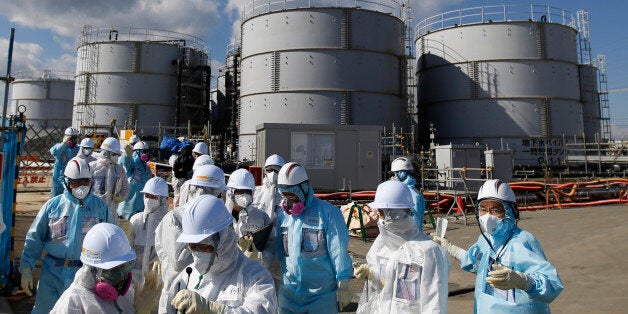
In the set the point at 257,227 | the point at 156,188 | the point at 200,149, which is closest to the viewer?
the point at 257,227

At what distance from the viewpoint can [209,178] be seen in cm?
429

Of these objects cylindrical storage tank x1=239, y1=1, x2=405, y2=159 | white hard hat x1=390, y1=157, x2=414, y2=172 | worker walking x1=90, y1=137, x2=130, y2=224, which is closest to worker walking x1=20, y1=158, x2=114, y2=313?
worker walking x1=90, y1=137, x2=130, y2=224

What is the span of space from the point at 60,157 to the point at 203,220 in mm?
9015

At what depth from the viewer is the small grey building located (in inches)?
539

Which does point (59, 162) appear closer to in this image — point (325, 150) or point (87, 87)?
point (325, 150)

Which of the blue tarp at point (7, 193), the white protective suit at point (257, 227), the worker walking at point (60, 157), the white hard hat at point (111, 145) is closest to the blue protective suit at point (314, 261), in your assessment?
the white protective suit at point (257, 227)

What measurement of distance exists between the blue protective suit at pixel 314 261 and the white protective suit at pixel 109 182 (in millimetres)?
4832

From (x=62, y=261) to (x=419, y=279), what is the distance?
10.5ft

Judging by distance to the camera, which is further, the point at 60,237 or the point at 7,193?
the point at 7,193

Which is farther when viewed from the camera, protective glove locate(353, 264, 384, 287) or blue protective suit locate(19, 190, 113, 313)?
blue protective suit locate(19, 190, 113, 313)

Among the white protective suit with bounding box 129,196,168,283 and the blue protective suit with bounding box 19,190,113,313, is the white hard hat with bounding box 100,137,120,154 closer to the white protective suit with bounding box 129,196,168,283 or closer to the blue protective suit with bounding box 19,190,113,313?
the white protective suit with bounding box 129,196,168,283

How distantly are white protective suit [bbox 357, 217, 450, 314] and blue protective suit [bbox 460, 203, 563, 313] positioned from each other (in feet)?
1.09

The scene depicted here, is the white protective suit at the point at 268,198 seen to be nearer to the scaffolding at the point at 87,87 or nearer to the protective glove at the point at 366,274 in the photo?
the protective glove at the point at 366,274

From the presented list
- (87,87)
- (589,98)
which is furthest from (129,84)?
(589,98)
